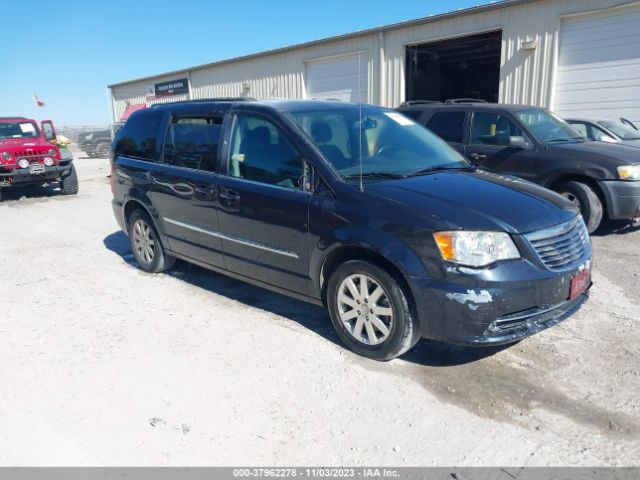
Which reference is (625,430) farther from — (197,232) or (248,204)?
(197,232)

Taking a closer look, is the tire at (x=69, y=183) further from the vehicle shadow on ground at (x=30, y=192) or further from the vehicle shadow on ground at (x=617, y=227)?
the vehicle shadow on ground at (x=617, y=227)

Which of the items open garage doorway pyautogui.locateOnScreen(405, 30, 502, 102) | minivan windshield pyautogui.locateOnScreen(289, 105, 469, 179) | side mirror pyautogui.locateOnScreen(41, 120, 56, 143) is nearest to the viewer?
A: minivan windshield pyautogui.locateOnScreen(289, 105, 469, 179)

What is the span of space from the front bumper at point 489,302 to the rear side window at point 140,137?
11.3ft

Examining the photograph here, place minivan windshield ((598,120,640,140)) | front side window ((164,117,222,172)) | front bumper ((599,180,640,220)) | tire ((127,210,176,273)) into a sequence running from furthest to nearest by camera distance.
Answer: minivan windshield ((598,120,640,140)) → front bumper ((599,180,640,220)) → tire ((127,210,176,273)) → front side window ((164,117,222,172))

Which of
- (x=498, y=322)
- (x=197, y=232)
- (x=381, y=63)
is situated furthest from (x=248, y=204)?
(x=381, y=63)

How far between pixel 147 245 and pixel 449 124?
16.0ft

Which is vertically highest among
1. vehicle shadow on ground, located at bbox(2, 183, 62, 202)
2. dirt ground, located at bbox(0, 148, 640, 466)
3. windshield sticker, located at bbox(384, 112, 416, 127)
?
windshield sticker, located at bbox(384, 112, 416, 127)

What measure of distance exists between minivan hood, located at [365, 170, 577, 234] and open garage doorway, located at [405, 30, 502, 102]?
12684mm

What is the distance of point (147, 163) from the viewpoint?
5367 mm

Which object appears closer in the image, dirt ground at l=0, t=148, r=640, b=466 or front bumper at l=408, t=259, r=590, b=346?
dirt ground at l=0, t=148, r=640, b=466

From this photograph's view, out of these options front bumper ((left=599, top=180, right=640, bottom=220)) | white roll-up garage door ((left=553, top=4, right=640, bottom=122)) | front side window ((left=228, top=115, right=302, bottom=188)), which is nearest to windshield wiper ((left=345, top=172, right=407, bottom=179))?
front side window ((left=228, top=115, right=302, bottom=188))

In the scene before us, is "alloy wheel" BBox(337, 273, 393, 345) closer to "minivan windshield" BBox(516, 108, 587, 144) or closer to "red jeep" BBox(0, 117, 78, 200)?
"minivan windshield" BBox(516, 108, 587, 144)

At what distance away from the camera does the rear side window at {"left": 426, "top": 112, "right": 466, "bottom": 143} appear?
7.80 metres

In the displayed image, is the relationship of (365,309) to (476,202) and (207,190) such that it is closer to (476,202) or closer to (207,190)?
(476,202)
